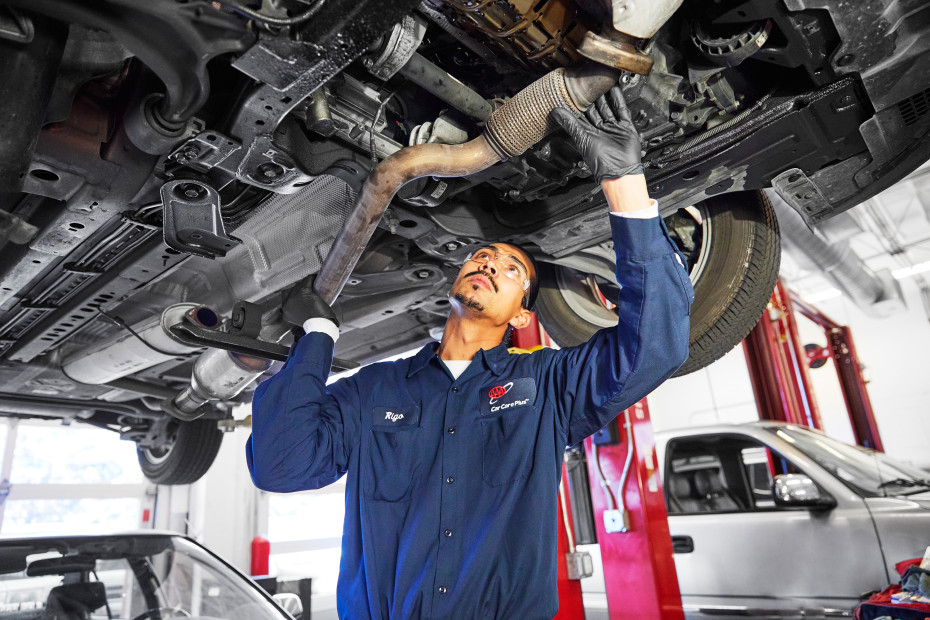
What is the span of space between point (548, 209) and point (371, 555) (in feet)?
3.46

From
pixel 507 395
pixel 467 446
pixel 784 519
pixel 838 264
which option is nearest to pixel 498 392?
pixel 507 395

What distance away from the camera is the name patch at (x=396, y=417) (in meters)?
1.44

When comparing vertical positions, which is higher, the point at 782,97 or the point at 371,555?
the point at 782,97

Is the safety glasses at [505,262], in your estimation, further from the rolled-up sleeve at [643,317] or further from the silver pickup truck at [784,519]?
the silver pickup truck at [784,519]

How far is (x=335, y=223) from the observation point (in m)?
1.86

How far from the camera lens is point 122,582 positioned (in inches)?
86.7

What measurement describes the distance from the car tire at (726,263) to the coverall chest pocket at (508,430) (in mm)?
635

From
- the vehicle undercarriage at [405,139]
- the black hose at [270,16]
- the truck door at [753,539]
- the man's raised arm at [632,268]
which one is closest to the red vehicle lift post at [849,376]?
the truck door at [753,539]

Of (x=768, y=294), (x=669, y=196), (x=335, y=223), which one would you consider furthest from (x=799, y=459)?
(x=335, y=223)

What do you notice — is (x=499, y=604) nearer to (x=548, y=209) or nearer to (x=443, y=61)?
(x=548, y=209)

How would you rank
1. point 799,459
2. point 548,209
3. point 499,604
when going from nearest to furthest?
1. point 499,604
2. point 548,209
3. point 799,459

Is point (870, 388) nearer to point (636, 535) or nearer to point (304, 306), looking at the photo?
point (636, 535)

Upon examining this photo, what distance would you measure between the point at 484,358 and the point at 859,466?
9.46 feet

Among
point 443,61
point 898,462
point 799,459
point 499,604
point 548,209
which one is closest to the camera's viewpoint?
point 499,604
